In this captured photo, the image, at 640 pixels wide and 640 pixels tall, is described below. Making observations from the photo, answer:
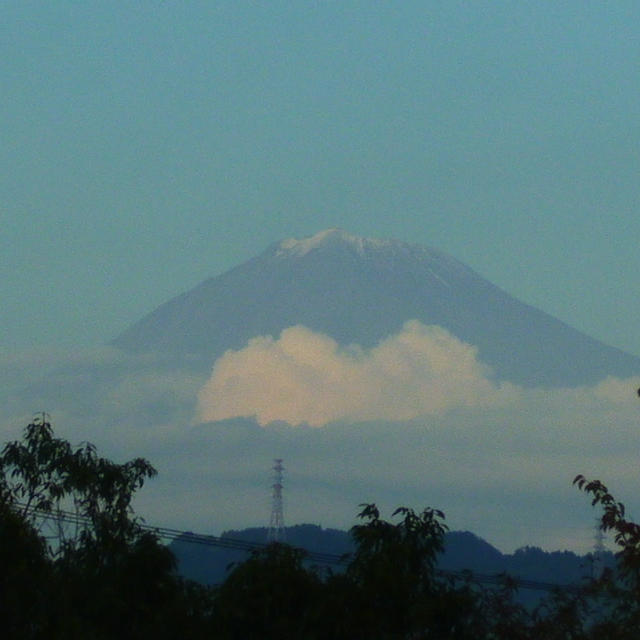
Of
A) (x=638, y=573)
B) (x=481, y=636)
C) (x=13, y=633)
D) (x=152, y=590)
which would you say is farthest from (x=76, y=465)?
(x=638, y=573)

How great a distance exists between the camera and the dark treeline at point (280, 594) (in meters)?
31.1

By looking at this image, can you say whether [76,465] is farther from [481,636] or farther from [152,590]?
[481,636]

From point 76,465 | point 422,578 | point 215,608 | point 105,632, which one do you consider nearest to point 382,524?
point 422,578

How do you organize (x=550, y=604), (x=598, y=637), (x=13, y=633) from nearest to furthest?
(x=13, y=633) → (x=598, y=637) → (x=550, y=604)

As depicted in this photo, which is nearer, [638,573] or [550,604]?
[638,573]

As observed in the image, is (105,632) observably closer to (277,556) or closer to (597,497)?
(277,556)

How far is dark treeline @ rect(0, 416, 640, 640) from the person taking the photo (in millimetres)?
31125

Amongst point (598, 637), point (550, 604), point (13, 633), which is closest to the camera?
point (13, 633)

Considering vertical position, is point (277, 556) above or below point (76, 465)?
below

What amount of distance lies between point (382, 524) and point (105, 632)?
542cm

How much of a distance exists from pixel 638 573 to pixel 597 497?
1.69m

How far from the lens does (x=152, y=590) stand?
1331 inches

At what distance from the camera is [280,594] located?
104 ft

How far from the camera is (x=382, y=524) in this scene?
3194 centimetres
